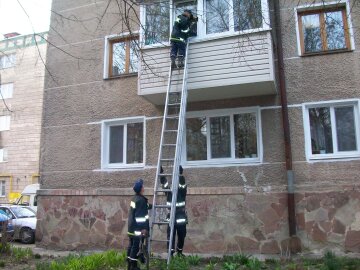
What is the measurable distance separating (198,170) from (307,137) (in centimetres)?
277

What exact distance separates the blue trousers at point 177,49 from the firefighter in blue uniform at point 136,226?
11.6ft

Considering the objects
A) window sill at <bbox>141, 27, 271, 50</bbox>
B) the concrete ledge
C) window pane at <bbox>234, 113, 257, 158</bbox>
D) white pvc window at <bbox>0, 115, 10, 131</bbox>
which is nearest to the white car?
the concrete ledge

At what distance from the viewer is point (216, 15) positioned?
9836 millimetres

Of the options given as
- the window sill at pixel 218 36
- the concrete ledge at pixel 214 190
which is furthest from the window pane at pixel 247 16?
the concrete ledge at pixel 214 190

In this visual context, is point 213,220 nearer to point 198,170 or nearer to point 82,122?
point 198,170

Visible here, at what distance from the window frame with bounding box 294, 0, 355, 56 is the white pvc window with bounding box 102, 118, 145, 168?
15.2ft

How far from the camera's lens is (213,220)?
9.41 metres

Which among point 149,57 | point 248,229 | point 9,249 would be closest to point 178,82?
point 149,57

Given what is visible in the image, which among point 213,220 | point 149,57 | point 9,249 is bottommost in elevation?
point 9,249

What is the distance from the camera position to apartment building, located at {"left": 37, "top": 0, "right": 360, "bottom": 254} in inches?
347

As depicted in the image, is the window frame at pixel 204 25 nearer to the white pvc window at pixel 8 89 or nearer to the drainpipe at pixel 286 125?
the drainpipe at pixel 286 125

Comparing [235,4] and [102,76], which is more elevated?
[235,4]

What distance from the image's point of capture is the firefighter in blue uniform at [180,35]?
9.11 m

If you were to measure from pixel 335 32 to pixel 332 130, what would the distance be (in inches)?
96.3
